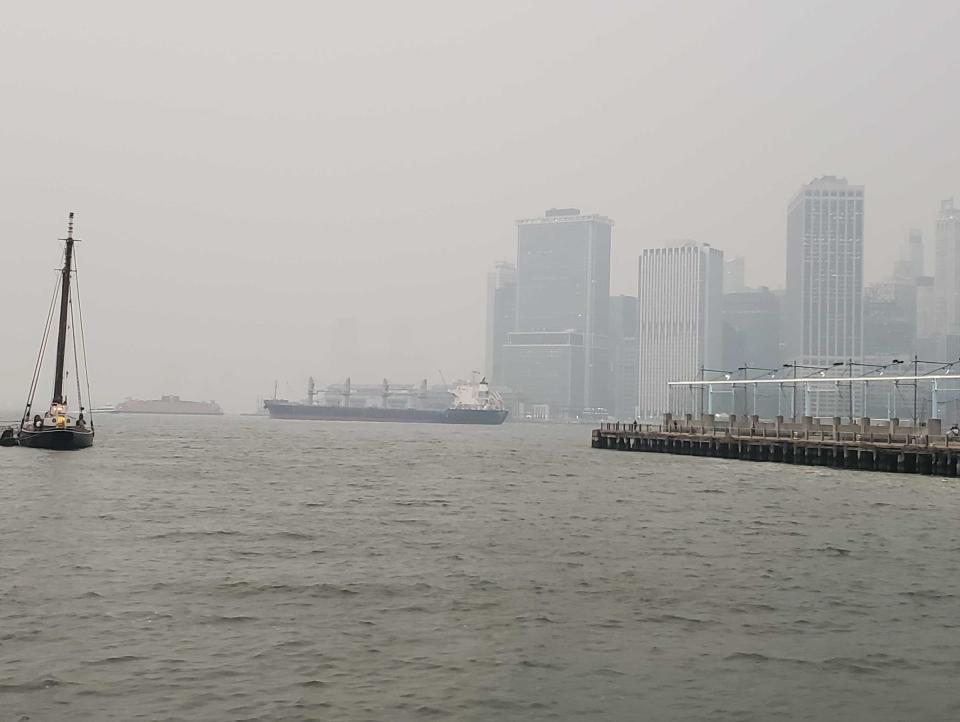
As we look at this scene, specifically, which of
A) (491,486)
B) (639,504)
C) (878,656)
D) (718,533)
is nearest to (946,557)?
(718,533)

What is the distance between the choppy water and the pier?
23824mm

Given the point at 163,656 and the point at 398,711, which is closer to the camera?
the point at 398,711

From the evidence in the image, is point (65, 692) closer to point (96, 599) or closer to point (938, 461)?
point (96, 599)

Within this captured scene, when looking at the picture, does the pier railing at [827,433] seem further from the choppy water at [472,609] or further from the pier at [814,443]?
the choppy water at [472,609]

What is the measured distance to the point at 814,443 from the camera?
87.2 metres

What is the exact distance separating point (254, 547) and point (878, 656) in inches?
831

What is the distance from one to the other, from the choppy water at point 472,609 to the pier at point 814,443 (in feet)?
78.2

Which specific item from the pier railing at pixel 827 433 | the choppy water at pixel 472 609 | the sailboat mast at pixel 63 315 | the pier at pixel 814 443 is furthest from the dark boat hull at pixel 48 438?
the pier railing at pixel 827 433

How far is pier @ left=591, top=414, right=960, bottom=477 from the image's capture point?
76.2 meters

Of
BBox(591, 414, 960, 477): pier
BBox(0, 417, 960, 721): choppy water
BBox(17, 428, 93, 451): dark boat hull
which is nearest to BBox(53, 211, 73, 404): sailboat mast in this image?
BBox(17, 428, 93, 451): dark boat hull

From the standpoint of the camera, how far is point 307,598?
2716 centimetres

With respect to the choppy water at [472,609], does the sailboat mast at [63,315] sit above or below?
above

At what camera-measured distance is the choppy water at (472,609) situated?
62.1 ft

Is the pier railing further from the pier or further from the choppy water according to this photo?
the choppy water
